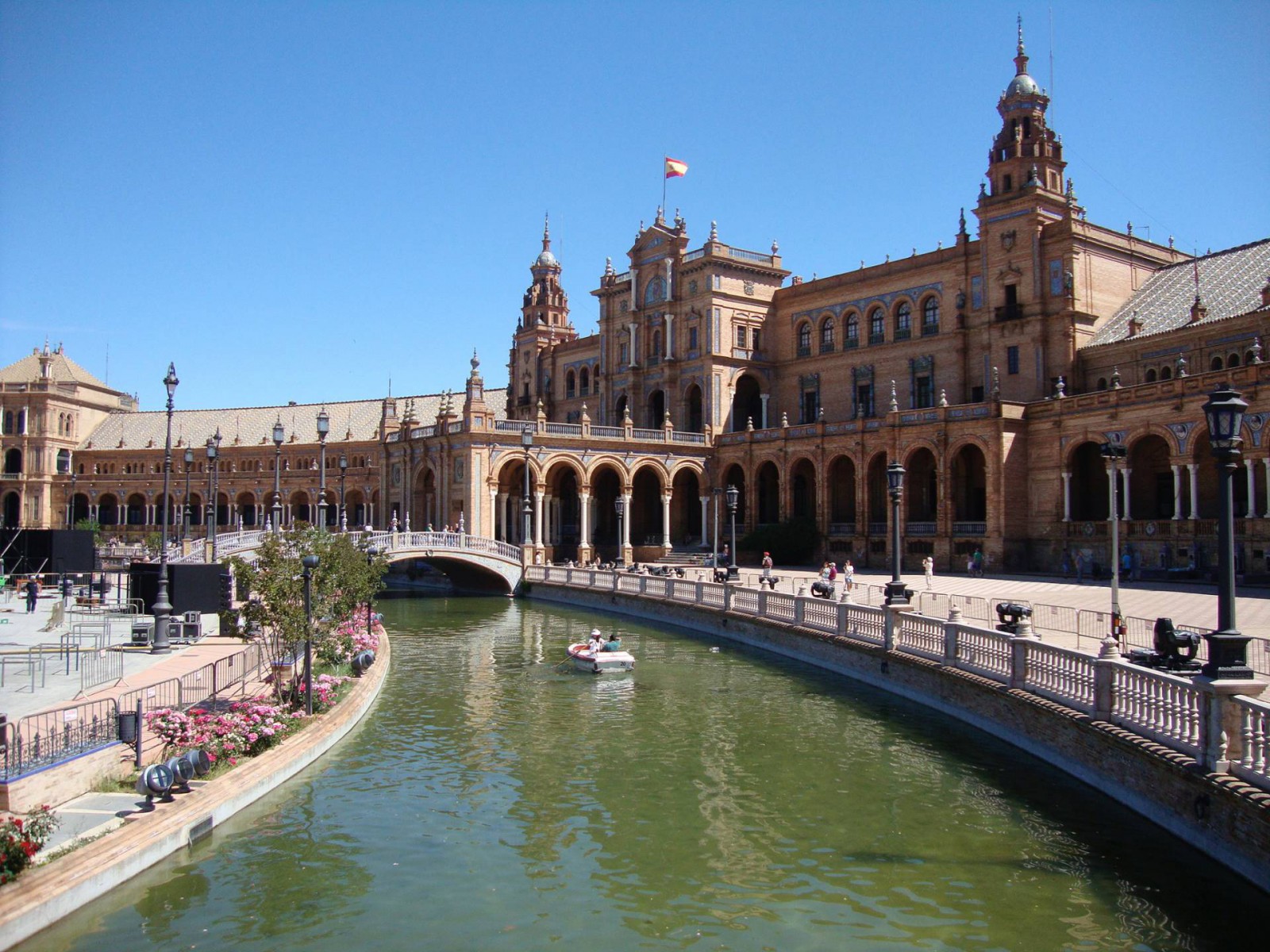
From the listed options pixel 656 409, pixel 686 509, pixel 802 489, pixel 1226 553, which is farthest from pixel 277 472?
pixel 1226 553

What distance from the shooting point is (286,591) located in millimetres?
19703

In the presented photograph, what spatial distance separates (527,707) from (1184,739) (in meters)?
13.9

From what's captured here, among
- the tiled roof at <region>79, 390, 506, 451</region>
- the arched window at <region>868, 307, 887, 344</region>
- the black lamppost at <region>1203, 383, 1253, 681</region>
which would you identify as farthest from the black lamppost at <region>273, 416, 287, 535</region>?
the tiled roof at <region>79, 390, 506, 451</region>

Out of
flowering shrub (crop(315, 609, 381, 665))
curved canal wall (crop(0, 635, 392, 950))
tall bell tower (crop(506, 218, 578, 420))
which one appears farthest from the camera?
tall bell tower (crop(506, 218, 578, 420))

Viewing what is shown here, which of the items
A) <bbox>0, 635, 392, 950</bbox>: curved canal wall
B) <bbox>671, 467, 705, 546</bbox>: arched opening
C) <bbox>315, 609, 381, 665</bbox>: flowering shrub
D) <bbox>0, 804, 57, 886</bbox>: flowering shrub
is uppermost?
<bbox>671, 467, 705, 546</bbox>: arched opening

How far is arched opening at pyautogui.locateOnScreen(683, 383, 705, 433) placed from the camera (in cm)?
6594

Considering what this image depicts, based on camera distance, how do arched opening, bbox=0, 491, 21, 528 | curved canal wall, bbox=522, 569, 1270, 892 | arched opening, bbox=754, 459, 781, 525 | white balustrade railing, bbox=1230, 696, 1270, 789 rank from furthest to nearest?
arched opening, bbox=0, 491, 21, 528, arched opening, bbox=754, 459, 781, 525, curved canal wall, bbox=522, 569, 1270, 892, white balustrade railing, bbox=1230, 696, 1270, 789

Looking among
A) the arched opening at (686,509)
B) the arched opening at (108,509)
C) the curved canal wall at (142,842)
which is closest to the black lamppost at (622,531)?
the arched opening at (686,509)

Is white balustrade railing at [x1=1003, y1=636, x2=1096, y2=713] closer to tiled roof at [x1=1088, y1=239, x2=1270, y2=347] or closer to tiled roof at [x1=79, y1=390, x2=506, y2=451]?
tiled roof at [x1=1088, y1=239, x2=1270, y2=347]

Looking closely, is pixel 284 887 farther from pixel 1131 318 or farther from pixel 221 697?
pixel 1131 318

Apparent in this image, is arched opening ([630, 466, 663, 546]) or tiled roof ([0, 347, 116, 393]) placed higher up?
tiled roof ([0, 347, 116, 393])

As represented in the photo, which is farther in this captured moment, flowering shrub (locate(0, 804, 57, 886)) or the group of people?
the group of people

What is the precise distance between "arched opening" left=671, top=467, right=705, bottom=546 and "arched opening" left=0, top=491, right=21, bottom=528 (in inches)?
2871

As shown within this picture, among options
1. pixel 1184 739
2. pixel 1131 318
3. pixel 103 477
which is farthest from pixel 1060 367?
pixel 103 477
